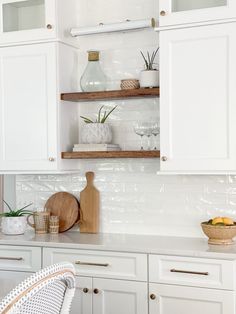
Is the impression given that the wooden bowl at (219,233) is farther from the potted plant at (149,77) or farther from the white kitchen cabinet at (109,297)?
the potted plant at (149,77)

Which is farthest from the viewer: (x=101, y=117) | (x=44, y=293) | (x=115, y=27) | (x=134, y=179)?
(x=101, y=117)

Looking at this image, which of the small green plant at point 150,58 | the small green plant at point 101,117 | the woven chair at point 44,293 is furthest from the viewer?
the small green plant at point 101,117

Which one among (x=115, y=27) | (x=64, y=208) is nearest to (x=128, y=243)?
(x=64, y=208)

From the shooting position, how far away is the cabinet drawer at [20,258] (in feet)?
11.0

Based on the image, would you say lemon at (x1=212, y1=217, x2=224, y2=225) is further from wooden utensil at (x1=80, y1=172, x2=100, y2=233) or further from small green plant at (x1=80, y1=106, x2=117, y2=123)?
small green plant at (x1=80, y1=106, x2=117, y2=123)

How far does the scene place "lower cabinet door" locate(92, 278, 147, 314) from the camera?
10.1 ft

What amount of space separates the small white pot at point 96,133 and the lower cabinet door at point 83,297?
2.91 feet

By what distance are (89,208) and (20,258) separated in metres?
0.57

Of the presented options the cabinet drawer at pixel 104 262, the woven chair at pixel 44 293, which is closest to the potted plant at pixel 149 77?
the cabinet drawer at pixel 104 262

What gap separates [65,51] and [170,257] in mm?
Answer: 1544

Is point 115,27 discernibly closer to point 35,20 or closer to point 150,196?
point 35,20

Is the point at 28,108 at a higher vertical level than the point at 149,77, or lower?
lower

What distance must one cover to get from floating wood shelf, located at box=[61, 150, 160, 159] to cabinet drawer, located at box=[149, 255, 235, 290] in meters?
0.62

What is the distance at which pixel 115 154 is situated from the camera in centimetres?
338
